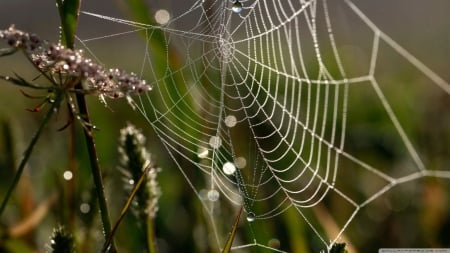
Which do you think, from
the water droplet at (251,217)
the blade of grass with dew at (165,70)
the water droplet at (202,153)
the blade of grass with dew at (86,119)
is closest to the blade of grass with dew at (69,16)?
the blade of grass with dew at (86,119)

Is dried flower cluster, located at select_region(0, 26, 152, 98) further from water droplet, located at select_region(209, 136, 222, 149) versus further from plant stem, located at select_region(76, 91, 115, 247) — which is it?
water droplet, located at select_region(209, 136, 222, 149)

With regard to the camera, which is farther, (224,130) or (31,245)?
(224,130)

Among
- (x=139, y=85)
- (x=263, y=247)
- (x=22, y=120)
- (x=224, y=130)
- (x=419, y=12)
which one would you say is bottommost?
(x=263, y=247)

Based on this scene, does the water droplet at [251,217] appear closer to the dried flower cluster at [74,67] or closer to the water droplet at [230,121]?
the dried flower cluster at [74,67]

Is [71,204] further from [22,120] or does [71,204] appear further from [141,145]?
[22,120]

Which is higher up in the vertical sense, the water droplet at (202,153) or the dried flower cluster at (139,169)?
the water droplet at (202,153)

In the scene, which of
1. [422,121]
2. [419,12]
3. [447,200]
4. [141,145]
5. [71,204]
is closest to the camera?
[141,145]

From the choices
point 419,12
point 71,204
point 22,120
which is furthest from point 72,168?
point 419,12

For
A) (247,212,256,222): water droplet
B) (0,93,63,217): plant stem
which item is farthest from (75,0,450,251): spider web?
(0,93,63,217): plant stem
